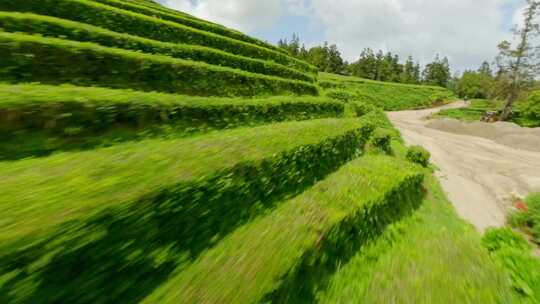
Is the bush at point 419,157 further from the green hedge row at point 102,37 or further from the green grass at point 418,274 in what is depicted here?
the green hedge row at point 102,37

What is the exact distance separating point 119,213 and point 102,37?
30.5 ft

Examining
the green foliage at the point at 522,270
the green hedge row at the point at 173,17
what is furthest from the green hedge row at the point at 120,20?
the green foliage at the point at 522,270

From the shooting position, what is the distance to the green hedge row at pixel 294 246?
3.49 meters

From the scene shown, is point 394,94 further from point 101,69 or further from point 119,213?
point 119,213

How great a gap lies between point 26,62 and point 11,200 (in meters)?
5.68

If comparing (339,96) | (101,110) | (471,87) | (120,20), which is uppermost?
(120,20)

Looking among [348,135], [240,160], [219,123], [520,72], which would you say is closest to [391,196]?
[348,135]

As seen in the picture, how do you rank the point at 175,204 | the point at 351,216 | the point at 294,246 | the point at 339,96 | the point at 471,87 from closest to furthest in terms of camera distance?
the point at 175,204 → the point at 294,246 → the point at 351,216 → the point at 339,96 → the point at 471,87

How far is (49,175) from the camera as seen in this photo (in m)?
3.56

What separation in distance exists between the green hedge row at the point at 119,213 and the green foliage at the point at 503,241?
661 cm

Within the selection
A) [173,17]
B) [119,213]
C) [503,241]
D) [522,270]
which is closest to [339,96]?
[173,17]

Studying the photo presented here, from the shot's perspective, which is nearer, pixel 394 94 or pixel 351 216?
pixel 351 216

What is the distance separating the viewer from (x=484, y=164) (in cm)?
1986

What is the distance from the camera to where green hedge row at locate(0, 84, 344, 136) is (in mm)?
4898
